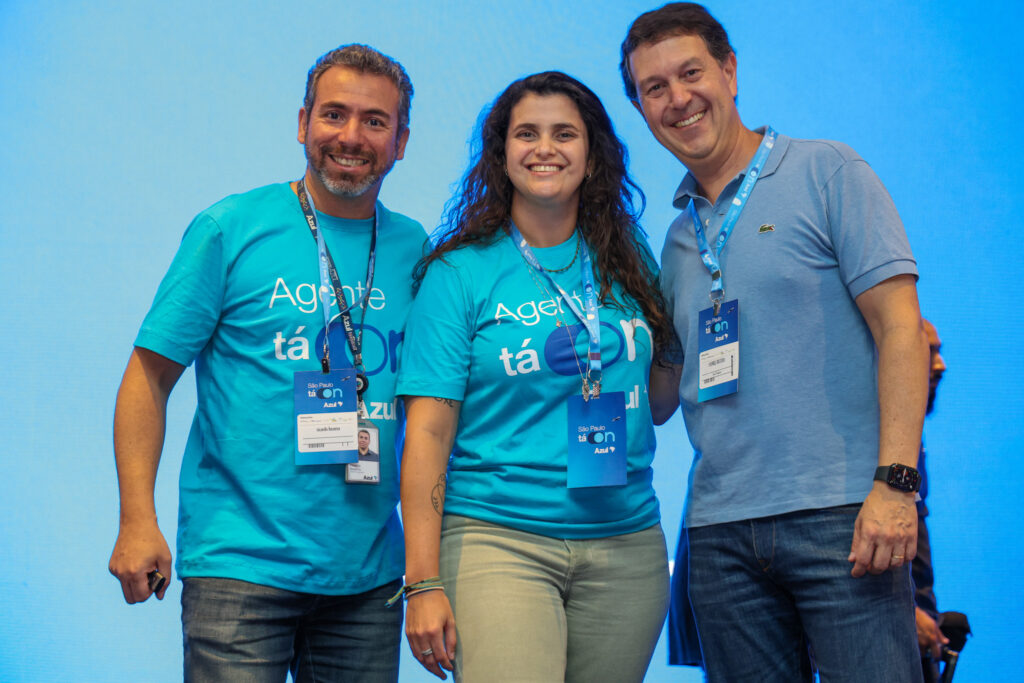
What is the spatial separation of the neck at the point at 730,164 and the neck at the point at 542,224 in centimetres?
29

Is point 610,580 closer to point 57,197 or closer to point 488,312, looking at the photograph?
point 488,312

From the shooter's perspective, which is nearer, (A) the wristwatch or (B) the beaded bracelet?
(A) the wristwatch

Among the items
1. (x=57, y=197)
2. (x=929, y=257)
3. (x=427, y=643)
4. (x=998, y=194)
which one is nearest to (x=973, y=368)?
(x=929, y=257)

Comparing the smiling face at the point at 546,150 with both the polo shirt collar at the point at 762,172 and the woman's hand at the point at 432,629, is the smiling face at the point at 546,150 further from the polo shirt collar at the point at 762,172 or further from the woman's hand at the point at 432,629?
the woman's hand at the point at 432,629

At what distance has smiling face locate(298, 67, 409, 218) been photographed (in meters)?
1.73

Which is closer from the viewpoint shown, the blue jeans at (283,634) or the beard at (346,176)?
the blue jeans at (283,634)

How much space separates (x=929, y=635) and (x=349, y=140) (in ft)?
5.58

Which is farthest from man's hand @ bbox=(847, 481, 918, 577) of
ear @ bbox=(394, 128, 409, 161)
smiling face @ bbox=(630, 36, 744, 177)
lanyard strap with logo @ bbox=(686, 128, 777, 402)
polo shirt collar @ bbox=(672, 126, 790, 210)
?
ear @ bbox=(394, 128, 409, 161)

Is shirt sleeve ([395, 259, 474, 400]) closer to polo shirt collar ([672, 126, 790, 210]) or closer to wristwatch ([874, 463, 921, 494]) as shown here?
polo shirt collar ([672, 126, 790, 210])

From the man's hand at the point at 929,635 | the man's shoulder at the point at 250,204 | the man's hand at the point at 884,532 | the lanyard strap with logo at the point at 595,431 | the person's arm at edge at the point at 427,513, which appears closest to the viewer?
the man's hand at the point at 884,532

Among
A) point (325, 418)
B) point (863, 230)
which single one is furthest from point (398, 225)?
point (863, 230)

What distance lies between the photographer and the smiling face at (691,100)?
1.69 metres

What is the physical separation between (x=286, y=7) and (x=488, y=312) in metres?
1.87

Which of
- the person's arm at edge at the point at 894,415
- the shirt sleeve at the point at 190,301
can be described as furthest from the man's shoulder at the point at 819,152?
the shirt sleeve at the point at 190,301
